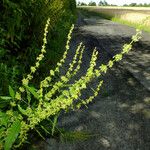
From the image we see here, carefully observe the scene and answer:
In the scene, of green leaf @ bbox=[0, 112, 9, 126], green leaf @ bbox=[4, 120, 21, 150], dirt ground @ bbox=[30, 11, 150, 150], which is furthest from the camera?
dirt ground @ bbox=[30, 11, 150, 150]

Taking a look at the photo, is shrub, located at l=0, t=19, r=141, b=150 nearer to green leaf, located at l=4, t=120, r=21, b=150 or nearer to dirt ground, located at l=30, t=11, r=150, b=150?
green leaf, located at l=4, t=120, r=21, b=150

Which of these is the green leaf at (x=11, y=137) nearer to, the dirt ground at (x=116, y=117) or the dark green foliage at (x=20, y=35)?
the dark green foliage at (x=20, y=35)

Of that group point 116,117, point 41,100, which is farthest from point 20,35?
point 116,117

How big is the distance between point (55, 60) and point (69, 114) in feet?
2.91

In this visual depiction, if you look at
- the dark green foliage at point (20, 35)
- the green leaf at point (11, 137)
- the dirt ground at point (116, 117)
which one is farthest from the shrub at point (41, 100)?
the dirt ground at point (116, 117)

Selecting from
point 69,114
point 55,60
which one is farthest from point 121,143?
point 55,60

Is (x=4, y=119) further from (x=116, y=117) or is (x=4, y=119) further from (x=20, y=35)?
(x=116, y=117)

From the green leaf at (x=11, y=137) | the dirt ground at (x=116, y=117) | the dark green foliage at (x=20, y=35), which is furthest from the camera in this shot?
the dirt ground at (x=116, y=117)

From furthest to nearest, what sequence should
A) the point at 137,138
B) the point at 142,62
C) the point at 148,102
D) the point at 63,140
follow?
the point at 142,62
the point at 148,102
the point at 137,138
the point at 63,140

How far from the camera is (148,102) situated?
7191 millimetres

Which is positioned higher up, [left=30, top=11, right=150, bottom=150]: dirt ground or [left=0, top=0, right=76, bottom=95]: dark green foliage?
[left=0, top=0, right=76, bottom=95]: dark green foliage

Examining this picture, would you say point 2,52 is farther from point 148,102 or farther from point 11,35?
point 148,102

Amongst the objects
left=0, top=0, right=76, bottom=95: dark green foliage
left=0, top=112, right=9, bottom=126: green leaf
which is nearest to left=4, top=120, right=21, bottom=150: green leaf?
left=0, top=112, right=9, bottom=126: green leaf

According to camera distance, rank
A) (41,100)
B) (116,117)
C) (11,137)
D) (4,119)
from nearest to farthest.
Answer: (11,137), (4,119), (41,100), (116,117)
